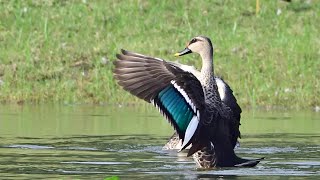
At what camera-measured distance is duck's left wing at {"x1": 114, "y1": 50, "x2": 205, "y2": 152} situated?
1105 cm

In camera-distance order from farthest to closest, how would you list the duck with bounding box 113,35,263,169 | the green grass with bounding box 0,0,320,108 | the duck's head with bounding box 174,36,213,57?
the green grass with bounding box 0,0,320,108, the duck's head with bounding box 174,36,213,57, the duck with bounding box 113,35,263,169

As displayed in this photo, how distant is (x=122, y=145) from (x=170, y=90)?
2.27 metres

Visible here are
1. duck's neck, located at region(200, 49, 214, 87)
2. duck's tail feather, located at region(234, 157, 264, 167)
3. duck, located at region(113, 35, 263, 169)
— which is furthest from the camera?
duck's neck, located at region(200, 49, 214, 87)

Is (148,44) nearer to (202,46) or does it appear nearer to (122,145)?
(122,145)

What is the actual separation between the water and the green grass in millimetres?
862

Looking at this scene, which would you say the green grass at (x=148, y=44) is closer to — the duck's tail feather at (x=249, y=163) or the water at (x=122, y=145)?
the water at (x=122, y=145)

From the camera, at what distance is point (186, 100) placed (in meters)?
11.0

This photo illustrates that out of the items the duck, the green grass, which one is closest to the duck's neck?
the duck

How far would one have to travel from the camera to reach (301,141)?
13.7 metres

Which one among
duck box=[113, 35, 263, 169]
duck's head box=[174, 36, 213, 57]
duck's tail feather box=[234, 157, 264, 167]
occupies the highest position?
duck's head box=[174, 36, 213, 57]

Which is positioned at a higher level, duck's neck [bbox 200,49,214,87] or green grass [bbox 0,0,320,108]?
green grass [bbox 0,0,320,108]

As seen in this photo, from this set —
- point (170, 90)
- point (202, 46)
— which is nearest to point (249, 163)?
point (170, 90)

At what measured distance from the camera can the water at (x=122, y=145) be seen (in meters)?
10.7

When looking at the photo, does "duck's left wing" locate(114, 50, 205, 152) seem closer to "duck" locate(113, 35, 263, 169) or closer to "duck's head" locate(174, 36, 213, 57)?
"duck" locate(113, 35, 263, 169)
